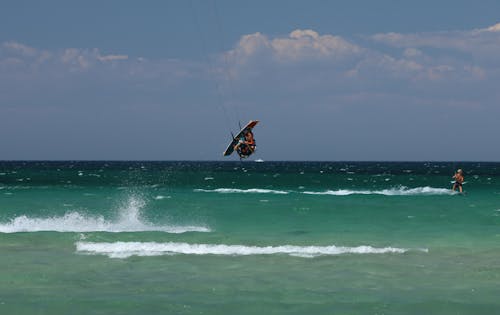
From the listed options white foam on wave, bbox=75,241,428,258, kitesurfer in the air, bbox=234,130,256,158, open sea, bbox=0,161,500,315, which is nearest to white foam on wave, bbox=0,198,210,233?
open sea, bbox=0,161,500,315

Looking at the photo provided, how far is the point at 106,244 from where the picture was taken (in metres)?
24.8

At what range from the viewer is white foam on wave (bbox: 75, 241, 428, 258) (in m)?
22.6

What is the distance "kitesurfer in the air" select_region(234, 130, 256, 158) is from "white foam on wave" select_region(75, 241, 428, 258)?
3.65m

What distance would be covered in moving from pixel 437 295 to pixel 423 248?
7882 millimetres

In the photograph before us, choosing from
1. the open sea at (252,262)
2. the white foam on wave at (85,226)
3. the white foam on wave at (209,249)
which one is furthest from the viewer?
the white foam on wave at (85,226)

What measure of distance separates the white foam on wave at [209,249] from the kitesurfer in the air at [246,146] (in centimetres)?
365

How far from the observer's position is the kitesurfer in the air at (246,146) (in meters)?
25.1

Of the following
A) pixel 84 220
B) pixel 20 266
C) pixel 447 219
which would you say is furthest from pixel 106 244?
pixel 447 219

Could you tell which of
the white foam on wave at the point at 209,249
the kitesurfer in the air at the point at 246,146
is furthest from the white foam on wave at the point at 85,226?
the kitesurfer in the air at the point at 246,146

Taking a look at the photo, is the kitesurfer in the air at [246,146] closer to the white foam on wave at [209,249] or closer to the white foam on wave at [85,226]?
the white foam on wave at [209,249]

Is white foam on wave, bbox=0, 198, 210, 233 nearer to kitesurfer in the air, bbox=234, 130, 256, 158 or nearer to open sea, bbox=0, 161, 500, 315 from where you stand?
open sea, bbox=0, 161, 500, 315

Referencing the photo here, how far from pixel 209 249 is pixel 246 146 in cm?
441

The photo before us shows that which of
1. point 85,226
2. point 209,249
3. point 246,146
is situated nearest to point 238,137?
point 246,146

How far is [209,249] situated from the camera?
23.5 m
